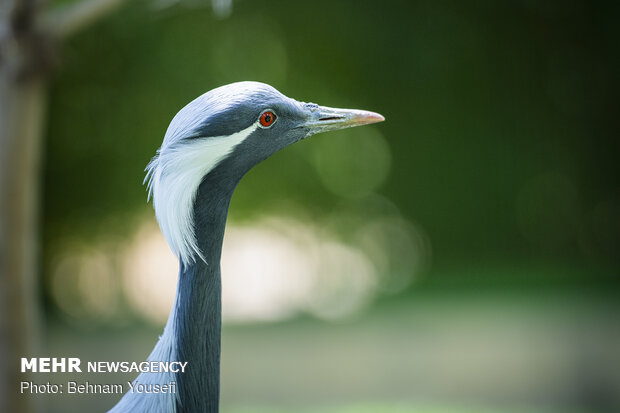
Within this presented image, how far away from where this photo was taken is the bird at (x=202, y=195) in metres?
0.83

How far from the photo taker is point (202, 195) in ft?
2.81

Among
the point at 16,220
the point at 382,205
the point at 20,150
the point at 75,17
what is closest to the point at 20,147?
the point at 20,150

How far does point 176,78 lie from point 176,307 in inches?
86.5

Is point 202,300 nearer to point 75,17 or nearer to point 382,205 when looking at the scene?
point 75,17

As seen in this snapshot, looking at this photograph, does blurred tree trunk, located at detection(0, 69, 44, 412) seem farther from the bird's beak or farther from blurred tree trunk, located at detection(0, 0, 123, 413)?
the bird's beak

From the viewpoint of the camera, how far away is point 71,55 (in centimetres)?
283

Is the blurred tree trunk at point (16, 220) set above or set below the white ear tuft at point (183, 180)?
above

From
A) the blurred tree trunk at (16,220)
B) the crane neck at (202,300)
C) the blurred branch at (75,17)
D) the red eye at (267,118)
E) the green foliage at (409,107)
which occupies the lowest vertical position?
the crane neck at (202,300)

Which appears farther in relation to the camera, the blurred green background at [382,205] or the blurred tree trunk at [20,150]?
the blurred green background at [382,205]

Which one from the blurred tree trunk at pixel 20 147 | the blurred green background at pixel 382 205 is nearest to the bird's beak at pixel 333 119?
the blurred tree trunk at pixel 20 147

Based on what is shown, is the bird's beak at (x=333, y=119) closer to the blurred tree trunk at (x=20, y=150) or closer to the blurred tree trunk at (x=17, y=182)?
the blurred tree trunk at (x=20, y=150)

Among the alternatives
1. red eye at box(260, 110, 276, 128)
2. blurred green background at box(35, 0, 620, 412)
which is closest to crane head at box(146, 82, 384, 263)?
red eye at box(260, 110, 276, 128)

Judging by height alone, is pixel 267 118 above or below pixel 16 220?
below

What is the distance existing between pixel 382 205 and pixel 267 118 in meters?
2.91
